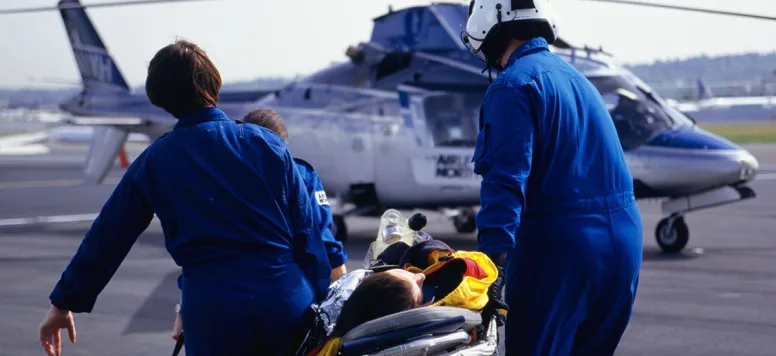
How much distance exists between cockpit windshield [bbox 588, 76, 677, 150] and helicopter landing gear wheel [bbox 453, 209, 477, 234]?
269cm

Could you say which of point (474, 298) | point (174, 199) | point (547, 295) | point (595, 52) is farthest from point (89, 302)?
point (595, 52)

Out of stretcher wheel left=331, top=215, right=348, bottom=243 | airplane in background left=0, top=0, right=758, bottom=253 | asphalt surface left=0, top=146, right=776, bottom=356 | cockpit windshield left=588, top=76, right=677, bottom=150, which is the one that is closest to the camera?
asphalt surface left=0, top=146, right=776, bottom=356

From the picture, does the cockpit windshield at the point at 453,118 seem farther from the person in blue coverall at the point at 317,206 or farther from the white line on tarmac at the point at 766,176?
the white line on tarmac at the point at 766,176

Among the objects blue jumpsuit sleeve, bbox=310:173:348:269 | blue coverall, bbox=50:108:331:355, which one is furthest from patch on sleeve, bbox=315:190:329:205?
blue coverall, bbox=50:108:331:355

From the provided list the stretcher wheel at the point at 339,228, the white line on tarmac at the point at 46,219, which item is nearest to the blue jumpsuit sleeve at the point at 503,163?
the stretcher wheel at the point at 339,228

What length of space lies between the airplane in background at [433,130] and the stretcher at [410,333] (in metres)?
8.41

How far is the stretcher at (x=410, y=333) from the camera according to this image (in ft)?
11.5

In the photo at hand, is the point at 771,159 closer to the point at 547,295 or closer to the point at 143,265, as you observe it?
the point at 143,265

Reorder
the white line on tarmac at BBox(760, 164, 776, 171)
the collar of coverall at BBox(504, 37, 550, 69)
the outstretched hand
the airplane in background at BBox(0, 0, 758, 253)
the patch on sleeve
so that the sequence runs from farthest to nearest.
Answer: the white line on tarmac at BBox(760, 164, 776, 171) → the airplane in background at BBox(0, 0, 758, 253) → the patch on sleeve → the collar of coverall at BBox(504, 37, 550, 69) → the outstretched hand

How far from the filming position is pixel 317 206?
15.9 ft

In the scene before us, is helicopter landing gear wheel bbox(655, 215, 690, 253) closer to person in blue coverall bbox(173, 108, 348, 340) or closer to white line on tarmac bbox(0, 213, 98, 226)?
person in blue coverall bbox(173, 108, 348, 340)

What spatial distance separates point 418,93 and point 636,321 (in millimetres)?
5570

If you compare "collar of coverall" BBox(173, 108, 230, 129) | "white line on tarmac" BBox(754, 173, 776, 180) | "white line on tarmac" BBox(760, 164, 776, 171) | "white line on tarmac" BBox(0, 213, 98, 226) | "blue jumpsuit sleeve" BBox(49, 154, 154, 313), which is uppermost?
"collar of coverall" BBox(173, 108, 230, 129)

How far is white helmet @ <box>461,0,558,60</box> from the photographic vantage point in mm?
3896
